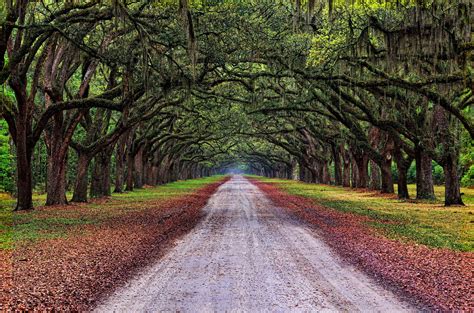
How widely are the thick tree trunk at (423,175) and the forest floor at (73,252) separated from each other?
563 inches

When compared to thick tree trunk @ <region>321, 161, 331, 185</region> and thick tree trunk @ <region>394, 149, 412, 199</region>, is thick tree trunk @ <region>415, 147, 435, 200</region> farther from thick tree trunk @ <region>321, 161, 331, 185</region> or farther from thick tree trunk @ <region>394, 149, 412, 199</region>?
thick tree trunk @ <region>321, 161, 331, 185</region>

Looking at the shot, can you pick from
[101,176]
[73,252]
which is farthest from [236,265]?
[101,176]

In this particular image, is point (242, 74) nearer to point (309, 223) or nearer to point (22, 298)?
point (309, 223)

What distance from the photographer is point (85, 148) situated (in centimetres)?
2652

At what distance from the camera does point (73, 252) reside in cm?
1047

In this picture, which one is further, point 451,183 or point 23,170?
point 451,183

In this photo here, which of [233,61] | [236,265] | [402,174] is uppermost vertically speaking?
[233,61]

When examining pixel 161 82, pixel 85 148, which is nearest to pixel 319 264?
pixel 161 82

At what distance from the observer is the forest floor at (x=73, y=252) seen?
7.18m

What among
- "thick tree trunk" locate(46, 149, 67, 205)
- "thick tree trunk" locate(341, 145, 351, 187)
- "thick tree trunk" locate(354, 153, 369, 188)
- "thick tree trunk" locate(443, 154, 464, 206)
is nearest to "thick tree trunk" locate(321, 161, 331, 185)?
"thick tree trunk" locate(341, 145, 351, 187)

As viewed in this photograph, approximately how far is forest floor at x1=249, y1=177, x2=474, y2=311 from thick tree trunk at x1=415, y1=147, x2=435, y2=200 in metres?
6.19

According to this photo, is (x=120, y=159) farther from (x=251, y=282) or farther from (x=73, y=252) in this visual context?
(x=251, y=282)

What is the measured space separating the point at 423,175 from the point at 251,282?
21904mm

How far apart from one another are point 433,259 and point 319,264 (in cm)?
249
